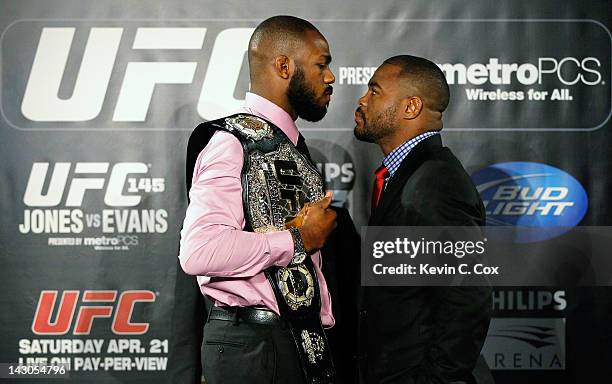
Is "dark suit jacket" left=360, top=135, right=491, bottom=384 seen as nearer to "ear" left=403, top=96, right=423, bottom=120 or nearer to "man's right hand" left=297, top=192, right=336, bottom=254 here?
"ear" left=403, top=96, right=423, bottom=120

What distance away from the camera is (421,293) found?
2346 millimetres

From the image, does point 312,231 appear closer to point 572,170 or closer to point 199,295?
point 199,295

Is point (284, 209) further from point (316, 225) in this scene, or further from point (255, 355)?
point (255, 355)

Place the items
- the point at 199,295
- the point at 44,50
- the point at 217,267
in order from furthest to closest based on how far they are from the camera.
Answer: the point at 44,50
the point at 199,295
the point at 217,267

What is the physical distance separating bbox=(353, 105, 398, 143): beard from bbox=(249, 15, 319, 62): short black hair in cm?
41

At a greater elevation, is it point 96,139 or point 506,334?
point 96,139

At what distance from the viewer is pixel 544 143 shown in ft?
11.0

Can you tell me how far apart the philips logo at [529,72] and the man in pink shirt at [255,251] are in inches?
47.4

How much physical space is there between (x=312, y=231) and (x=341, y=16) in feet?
4.85

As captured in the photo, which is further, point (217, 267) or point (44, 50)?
point (44, 50)

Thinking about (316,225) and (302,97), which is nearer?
(316,225)

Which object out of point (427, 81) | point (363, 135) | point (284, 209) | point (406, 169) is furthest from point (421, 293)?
point (427, 81)

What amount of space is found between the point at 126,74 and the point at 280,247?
156 cm

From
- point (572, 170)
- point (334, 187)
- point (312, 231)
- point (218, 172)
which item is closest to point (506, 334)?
point (572, 170)
